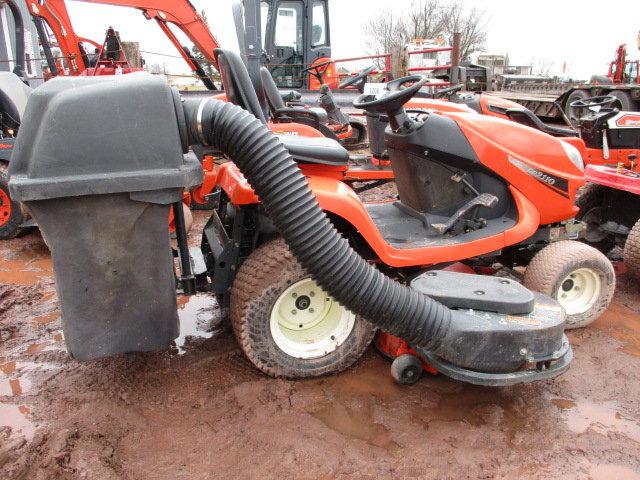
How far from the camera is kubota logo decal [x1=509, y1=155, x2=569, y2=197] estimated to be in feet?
9.95

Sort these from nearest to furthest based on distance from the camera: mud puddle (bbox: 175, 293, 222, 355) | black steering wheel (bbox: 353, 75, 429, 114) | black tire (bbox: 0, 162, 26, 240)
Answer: black steering wheel (bbox: 353, 75, 429, 114), mud puddle (bbox: 175, 293, 222, 355), black tire (bbox: 0, 162, 26, 240)

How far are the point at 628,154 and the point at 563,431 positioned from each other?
11.1ft

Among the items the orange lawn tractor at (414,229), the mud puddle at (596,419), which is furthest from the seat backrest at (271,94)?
the mud puddle at (596,419)

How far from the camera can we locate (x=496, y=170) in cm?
305

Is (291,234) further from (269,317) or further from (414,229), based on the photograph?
(414,229)

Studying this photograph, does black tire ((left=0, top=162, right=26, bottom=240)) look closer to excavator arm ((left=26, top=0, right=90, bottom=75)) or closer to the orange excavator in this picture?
the orange excavator

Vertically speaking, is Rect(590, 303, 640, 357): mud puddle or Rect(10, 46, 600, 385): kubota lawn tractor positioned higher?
Rect(10, 46, 600, 385): kubota lawn tractor

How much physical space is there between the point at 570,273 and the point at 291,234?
190cm

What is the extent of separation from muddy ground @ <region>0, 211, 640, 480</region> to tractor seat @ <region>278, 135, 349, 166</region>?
108cm

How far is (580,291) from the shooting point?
329 centimetres

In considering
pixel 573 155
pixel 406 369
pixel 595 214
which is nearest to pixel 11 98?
pixel 406 369

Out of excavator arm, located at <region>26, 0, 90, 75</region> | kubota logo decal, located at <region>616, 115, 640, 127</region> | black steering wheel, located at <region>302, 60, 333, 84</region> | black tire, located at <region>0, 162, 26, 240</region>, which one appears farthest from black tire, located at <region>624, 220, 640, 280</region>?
excavator arm, located at <region>26, 0, 90, 75</region>

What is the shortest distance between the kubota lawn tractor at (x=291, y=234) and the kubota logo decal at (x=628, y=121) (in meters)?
2.02

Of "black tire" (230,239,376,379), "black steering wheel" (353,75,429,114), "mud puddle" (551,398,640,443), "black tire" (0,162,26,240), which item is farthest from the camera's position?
"black tire" (0,162,26,240)
